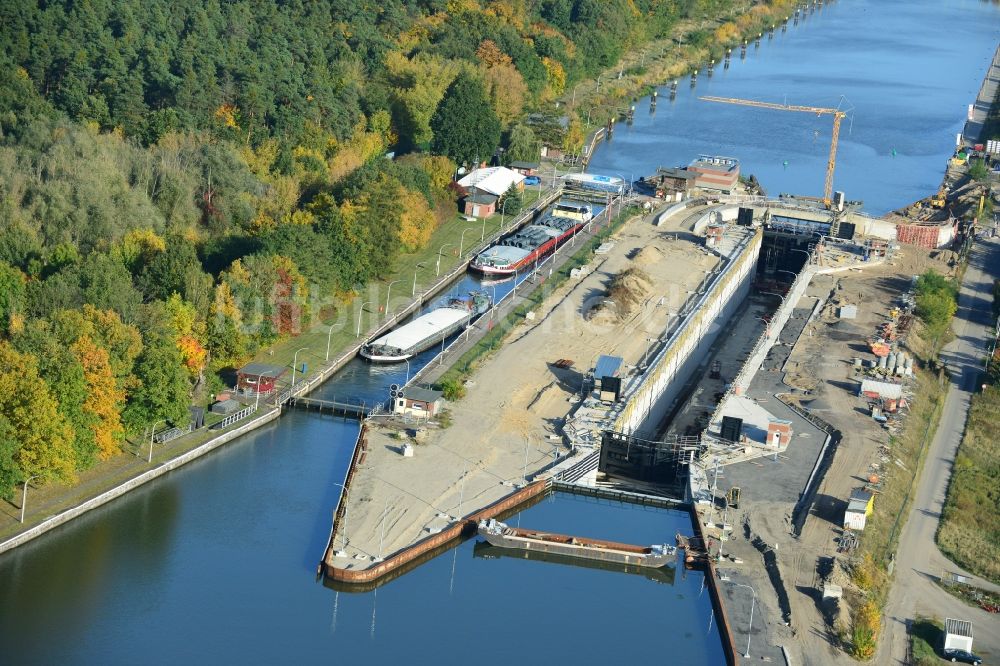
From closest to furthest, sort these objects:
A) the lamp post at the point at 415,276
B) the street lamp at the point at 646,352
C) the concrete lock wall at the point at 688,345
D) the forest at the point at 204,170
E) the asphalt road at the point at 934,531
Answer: the asphalt road at the point at 934,531, the forest at the point at 204,170, the concrete lock wall at the point at 688,345, the street lamp at the point at 646,352, the lamp post at the point at 415,276

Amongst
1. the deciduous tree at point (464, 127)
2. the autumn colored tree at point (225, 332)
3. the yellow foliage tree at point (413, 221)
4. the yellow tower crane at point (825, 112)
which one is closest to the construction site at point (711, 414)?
the autumn colored tree at point (225, 332)

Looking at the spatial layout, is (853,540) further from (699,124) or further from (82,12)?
(699,124)

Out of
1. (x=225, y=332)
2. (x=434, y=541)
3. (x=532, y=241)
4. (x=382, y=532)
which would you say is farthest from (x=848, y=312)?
(x=382, y=532)

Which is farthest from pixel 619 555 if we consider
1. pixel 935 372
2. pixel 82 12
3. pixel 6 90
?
pixel 82 12

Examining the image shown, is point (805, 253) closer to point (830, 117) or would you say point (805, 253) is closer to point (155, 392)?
point (830, 117)

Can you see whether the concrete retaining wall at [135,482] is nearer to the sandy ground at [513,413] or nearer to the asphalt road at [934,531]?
the sandy ground at [513,413]

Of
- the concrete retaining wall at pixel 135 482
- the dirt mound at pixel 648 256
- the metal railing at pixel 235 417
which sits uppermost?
the dirt mound at pixel 648 256

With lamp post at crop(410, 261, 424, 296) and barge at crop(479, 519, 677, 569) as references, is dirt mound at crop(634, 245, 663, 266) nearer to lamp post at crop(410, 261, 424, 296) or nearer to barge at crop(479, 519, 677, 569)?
lamp post at crop(410, 261, 424, 296)
